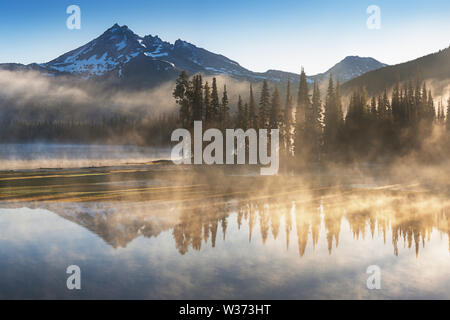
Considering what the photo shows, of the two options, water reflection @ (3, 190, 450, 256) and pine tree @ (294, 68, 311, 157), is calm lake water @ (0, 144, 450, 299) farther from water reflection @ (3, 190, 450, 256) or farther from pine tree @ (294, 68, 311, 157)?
pine tree @ (294, 68, 311, 157)

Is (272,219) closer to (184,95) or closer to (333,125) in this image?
(184,95)

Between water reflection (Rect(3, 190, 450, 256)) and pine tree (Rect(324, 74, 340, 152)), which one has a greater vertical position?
pine tree (Rect(324, 74, 340, 152))

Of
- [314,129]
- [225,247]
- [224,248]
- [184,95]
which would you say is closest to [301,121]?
[314,129]

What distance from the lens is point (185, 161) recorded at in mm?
59219

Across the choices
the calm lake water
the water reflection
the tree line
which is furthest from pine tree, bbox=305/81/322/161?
the calm lake water

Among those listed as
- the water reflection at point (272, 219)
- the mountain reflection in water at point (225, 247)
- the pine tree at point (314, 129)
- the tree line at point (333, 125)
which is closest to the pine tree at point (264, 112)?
the tree line at point (333, 125)

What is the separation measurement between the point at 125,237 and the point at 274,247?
5270mm

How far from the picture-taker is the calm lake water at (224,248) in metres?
8.62

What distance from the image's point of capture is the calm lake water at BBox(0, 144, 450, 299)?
862 cm

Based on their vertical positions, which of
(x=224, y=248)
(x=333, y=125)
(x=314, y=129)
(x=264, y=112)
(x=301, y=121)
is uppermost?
(x=264, y=112)

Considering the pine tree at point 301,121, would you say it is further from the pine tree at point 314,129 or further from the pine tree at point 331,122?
the pine tree at point 331,122

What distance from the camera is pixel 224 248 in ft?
38.9

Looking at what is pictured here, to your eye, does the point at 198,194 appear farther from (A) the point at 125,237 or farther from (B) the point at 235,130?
(B) the point at 235,130
